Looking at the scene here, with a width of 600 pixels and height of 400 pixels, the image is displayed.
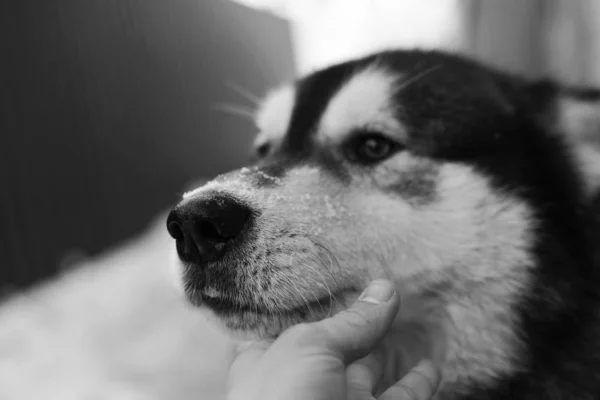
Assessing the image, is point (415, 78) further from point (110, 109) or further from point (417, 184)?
point (110, 109)

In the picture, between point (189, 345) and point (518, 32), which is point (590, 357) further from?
point (518, 32)

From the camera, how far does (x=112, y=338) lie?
1.45 meters

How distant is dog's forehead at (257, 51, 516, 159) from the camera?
84cm

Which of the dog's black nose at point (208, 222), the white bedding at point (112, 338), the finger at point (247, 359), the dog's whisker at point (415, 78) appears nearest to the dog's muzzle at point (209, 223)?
the dog's black nose at point (208, 222)

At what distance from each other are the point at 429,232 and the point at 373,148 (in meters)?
0.17

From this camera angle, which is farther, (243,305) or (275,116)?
(275,116)

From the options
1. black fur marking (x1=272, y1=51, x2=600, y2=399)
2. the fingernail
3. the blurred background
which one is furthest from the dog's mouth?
the blurred background

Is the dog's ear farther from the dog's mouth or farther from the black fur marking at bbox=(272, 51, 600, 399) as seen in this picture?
the dog's mouth

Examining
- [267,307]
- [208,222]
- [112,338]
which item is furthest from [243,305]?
[112,338]

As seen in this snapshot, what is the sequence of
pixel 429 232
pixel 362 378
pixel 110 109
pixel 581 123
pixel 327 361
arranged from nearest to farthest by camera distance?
pixel 327 361, pixel 362 378, pixel 429 232, pixel 581 123, pixel 110 109

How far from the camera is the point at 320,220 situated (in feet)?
2.42

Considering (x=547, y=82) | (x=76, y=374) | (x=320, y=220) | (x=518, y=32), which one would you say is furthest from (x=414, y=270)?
(x=518, y=32)

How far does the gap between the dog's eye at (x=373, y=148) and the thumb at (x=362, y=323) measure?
0.91 feet

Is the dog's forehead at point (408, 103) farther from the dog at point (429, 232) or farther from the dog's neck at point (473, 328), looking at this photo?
the dog's neck at point (473, 328)
